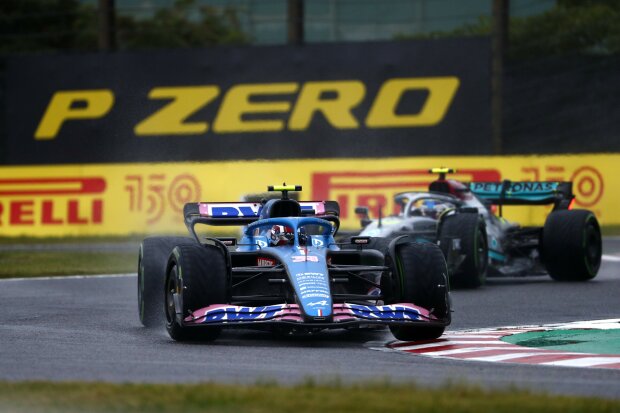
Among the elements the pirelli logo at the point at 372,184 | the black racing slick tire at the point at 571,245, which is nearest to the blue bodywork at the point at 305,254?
the black racing slick tire at the point at 571,245

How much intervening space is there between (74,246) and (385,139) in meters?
6.89

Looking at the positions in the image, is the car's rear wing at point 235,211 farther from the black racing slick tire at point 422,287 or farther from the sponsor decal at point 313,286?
the sponsor decal at point 313,286

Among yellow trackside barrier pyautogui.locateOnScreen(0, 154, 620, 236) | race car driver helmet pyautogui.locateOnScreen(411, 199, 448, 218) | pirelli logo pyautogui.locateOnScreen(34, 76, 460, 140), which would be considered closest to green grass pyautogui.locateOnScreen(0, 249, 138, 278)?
yellow trackside barrier pyautogui.locateOnScreen(0, 154, 620, 236)

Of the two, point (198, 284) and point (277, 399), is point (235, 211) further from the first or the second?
point (277, 399)

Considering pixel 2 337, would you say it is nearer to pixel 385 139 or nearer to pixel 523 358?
pixel 523 358

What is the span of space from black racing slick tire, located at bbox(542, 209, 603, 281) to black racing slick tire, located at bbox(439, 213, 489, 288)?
51.7 inches

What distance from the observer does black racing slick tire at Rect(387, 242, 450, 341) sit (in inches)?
500

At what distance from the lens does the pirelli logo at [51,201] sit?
99.5 feet

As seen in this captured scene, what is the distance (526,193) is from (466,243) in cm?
278

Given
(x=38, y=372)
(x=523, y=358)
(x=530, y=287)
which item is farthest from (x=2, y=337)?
(x=530, y=287)

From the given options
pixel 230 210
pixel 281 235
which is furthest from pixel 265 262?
pixel 230 210

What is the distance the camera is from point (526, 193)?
69.7 feet

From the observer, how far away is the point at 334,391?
28.7ft

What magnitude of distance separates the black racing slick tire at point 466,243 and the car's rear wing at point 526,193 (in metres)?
2.02
